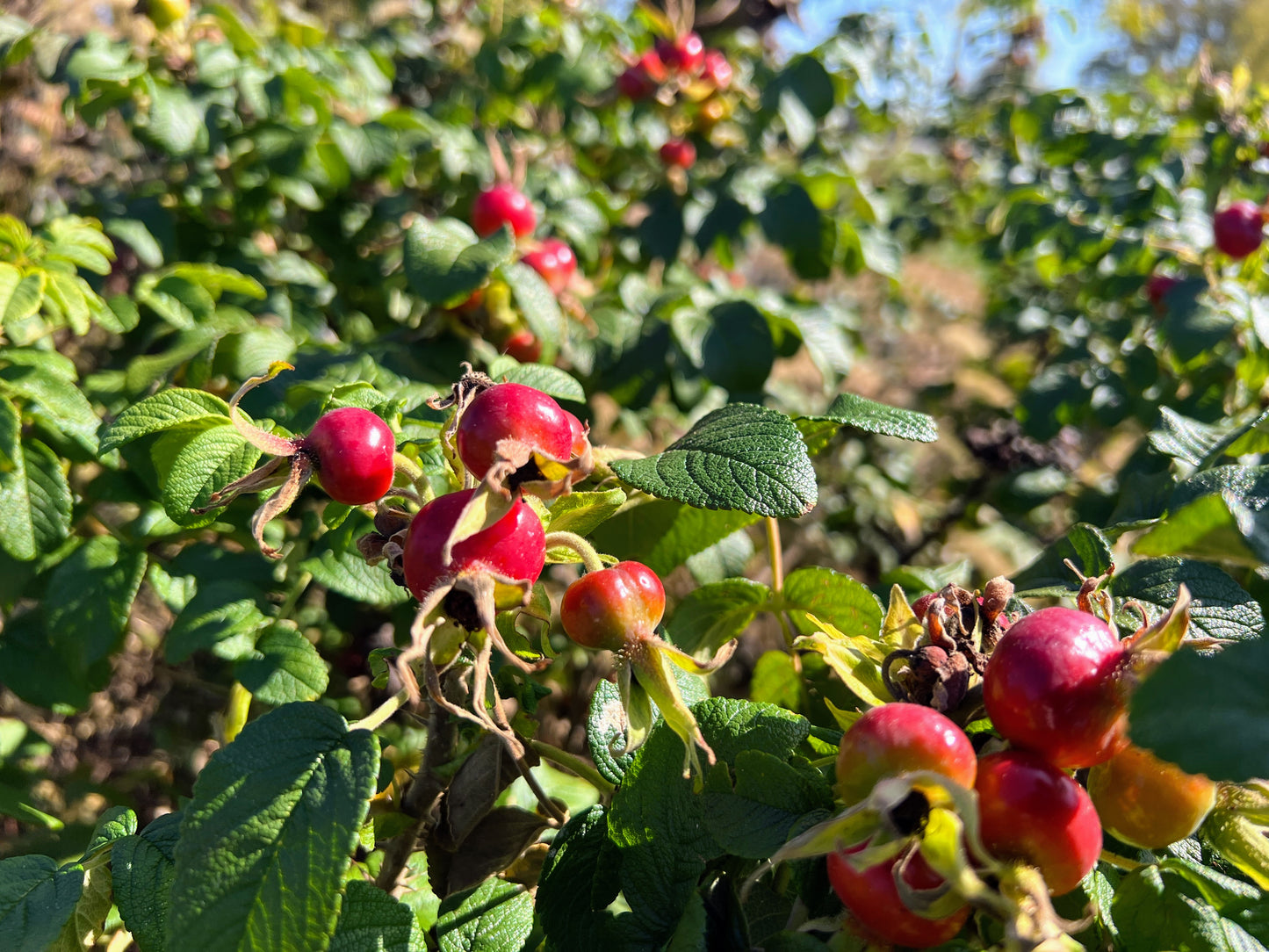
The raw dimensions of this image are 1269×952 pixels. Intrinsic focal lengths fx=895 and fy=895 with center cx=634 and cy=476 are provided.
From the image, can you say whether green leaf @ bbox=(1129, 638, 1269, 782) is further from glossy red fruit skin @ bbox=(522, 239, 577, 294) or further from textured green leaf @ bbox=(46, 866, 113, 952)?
glossy red fruit skin @ bbox=(522, 239, 577, 294)

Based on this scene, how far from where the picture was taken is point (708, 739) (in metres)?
0.75

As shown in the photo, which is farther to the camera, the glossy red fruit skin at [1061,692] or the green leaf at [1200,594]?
the green leaf at [1200,594]

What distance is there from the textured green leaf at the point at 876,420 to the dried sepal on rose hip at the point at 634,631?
290mm

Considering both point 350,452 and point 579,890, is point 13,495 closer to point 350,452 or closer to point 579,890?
point 350,452

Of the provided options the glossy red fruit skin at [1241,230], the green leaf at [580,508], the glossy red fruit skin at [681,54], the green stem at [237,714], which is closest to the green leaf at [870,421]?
the green leaf at [580,508]

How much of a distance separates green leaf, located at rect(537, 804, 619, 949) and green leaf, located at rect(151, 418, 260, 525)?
Result: 1.53ft

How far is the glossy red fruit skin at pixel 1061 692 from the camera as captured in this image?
573mm

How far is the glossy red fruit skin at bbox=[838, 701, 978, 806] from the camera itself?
556 mm

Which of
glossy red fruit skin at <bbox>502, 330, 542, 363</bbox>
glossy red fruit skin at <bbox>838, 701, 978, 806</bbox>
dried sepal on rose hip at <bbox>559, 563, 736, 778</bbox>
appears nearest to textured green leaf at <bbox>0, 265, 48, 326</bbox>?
glossy red fruit skin at <bbox>502, 330, 542, 363</bbox>

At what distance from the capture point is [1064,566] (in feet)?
3.39

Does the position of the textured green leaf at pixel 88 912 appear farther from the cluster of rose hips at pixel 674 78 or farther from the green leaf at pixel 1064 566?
the cluster of rose hips at pixel 674 78

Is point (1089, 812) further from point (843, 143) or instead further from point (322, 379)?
point (843, 143)

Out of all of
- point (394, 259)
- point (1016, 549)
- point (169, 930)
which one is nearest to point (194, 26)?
point (394, 259)

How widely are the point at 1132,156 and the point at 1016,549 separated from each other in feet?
4.06
